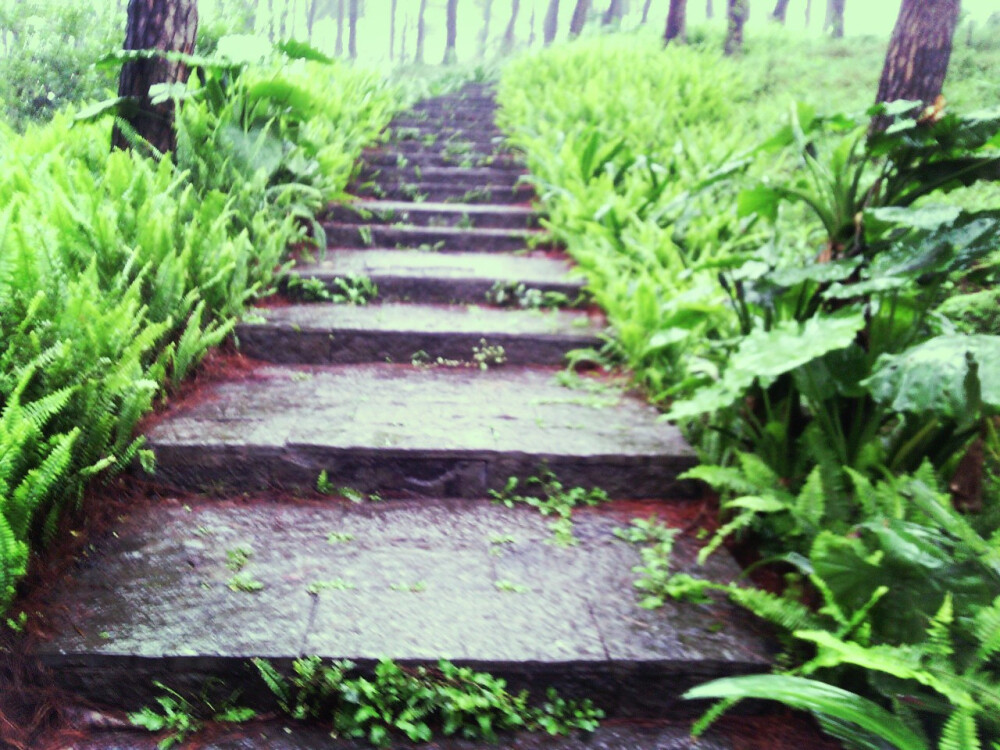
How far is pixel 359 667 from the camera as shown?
174 cm

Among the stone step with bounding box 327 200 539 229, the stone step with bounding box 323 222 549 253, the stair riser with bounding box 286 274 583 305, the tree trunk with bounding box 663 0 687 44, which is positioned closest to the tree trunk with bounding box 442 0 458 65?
the tree trunk with bounding box 663 0 687 44

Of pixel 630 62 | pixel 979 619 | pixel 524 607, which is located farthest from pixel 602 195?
pixel 630 62

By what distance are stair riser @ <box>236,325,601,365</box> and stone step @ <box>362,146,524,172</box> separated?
3.67 m

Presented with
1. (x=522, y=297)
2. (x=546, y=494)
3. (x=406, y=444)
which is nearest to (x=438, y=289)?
(x=522, y=297)

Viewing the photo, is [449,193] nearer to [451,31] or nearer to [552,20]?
[552,20]

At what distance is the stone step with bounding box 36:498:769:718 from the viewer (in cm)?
173

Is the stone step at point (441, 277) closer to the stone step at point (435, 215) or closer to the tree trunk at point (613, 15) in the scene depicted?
the stone step at point (435, 215)

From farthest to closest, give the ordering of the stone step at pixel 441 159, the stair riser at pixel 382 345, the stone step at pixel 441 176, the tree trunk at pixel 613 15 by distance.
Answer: the tree trunk at pixel 613 15
the stone step at pixel 441 159
the stone step at pixel 441 176
the stair riser at pixel 382 345

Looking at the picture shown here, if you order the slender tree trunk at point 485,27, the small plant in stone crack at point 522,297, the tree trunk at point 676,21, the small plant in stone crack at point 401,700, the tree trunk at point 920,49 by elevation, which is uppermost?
the slender tree trunk at point 485,27

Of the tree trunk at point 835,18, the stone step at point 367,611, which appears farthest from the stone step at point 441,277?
the tree trunk at point 835,18

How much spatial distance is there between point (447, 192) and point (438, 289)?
7.62 feet

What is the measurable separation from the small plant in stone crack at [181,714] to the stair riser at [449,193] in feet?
16.1

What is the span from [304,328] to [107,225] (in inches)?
40.3

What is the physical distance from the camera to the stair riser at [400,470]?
8.12 feet
